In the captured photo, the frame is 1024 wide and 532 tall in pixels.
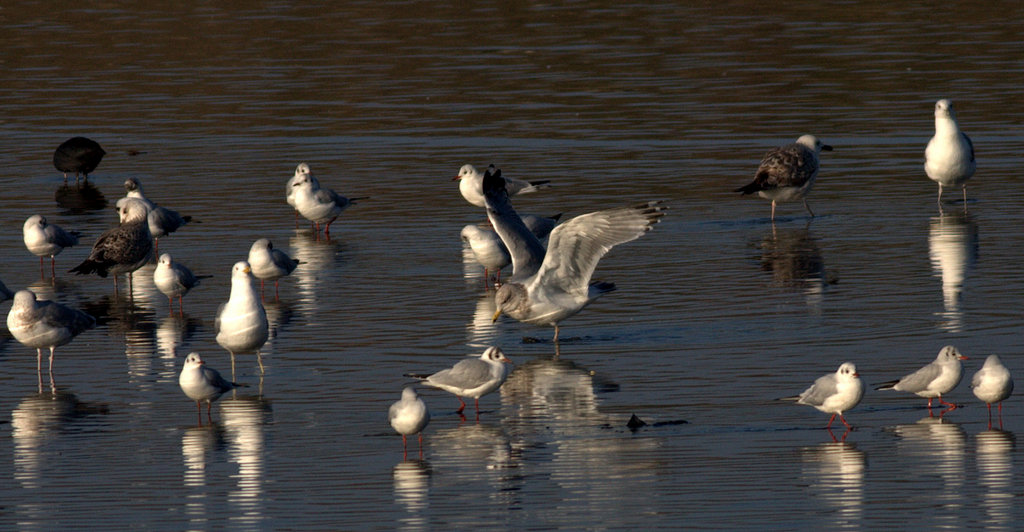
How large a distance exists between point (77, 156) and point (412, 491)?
19.3 m

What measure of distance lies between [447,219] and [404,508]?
13.9 metres

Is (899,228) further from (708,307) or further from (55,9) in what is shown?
(55,9)

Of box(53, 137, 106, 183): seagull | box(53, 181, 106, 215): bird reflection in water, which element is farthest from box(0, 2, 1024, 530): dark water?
box(53, 137, 106, 183): seagull

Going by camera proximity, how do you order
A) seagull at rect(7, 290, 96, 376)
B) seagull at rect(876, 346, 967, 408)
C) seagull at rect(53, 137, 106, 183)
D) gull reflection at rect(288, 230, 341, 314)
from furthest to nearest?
1. seagull at rect(53, 137, 106, 183)
2. gull reflection at rect(288, 230, 341, 314)
3. seagull at rect(7, 290, 96, 376)
4. seagull at rect(876, 346, 967, 408)

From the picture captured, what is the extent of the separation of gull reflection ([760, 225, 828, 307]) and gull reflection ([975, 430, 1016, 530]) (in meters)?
5.77

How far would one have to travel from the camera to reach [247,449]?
44.0 feet

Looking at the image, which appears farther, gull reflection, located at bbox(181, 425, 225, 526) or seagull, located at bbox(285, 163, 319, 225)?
seagull, located at bbox(285, 163, 319, 225)

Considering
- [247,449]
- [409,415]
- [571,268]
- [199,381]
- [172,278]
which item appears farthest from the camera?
[172,278]

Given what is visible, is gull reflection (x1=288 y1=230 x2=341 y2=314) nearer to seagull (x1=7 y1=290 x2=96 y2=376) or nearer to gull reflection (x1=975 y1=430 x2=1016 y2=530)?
seagull (x1=7 y1=290 x2=96 y2=376)

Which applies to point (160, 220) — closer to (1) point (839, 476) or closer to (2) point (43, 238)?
(2) point (43, 238)

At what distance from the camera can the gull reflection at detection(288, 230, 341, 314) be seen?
20152mm

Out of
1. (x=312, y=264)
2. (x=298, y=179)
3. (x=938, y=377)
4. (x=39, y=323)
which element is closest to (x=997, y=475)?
(x=938, y=377)

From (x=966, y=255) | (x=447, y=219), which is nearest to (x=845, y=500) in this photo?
(x=966, y=255)

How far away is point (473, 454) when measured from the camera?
13.1 meters
